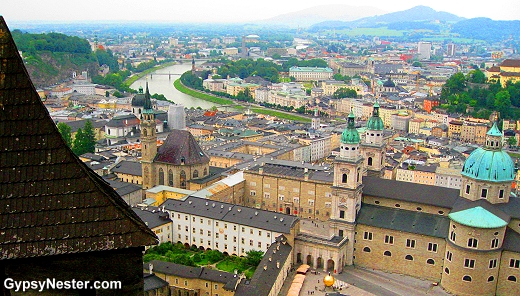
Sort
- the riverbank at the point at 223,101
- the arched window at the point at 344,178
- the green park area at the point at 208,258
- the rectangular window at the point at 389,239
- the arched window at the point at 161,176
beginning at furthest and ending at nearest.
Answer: the riverbank at the point at 223,101, the arched window at the point at 161,176, the arched window at the point at 344,178, the rectangular window at the point at 389,239, the green park area at the point at 208,258

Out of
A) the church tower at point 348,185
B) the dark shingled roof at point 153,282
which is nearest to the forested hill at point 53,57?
the church tower at point 348,185

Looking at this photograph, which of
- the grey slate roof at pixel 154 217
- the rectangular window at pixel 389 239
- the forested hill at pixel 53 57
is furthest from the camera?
the forested hill at pixel 53 57

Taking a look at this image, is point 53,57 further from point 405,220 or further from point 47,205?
point 47,205

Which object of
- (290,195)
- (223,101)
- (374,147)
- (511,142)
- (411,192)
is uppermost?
(374,147)

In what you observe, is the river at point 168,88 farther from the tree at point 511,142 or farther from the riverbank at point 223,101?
the tree at point 511,142

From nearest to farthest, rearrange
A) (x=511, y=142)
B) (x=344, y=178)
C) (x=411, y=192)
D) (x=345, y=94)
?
1. (x=344, y=178)
2. (x=411, y=192)
3. (x=511, y=142)
4. (x=345, y=94)

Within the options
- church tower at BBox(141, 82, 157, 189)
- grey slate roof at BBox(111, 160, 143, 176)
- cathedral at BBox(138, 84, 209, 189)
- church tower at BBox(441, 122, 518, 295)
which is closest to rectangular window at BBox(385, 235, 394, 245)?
church tower at BBox(441, 122, 518, 295)

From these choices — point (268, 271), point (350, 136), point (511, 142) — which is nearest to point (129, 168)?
point (350, 136)

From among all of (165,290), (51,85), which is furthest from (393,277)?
(51,85)
